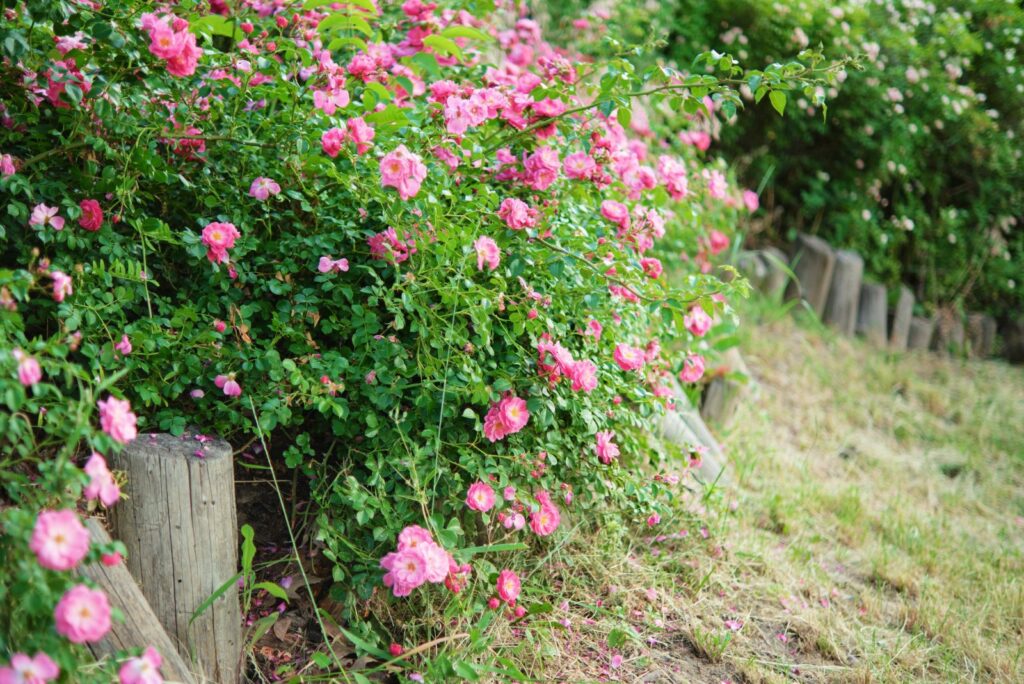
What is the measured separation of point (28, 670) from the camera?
1.19m

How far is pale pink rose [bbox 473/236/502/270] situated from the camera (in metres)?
1.82

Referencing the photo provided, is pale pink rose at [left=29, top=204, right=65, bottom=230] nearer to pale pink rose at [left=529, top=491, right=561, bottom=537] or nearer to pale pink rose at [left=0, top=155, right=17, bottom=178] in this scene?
pale pink rose at [left=0, top=155, right=17, bottom=178]

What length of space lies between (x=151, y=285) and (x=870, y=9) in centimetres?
450

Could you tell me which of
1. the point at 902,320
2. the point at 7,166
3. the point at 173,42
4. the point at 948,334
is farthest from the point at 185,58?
the point at 948,334

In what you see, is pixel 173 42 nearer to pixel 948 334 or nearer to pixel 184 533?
pixel 184 533

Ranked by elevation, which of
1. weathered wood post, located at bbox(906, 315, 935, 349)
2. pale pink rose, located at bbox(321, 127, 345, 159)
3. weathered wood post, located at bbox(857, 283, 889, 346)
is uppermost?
pale pink rose, located at bbox(321, 127, 345, 159)

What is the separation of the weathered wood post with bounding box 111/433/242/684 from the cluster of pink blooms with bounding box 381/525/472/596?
1.17 feet

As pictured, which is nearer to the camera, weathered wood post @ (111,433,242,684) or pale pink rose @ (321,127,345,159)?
weathered wood post @ (111,433,242,684)

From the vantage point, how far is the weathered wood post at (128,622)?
154cm

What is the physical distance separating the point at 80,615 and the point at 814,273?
4.14m

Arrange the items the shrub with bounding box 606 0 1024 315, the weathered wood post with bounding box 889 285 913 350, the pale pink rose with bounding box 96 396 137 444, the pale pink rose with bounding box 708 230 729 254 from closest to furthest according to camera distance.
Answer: the pale pink rose with bounding box 96 396 137 444
the pale pink rose with bounding box 708 230 729 254
the shrub with bounding box 606 0 1024 315
the weathered wood post with bounding box 889 285 913 350

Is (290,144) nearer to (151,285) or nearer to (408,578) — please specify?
(151,285)

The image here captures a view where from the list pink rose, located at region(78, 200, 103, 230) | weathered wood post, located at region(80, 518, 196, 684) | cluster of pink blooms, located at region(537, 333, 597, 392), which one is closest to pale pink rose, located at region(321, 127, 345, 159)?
pink rose, located at region(78, 200, 103, 230)

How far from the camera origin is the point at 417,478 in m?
1.81
